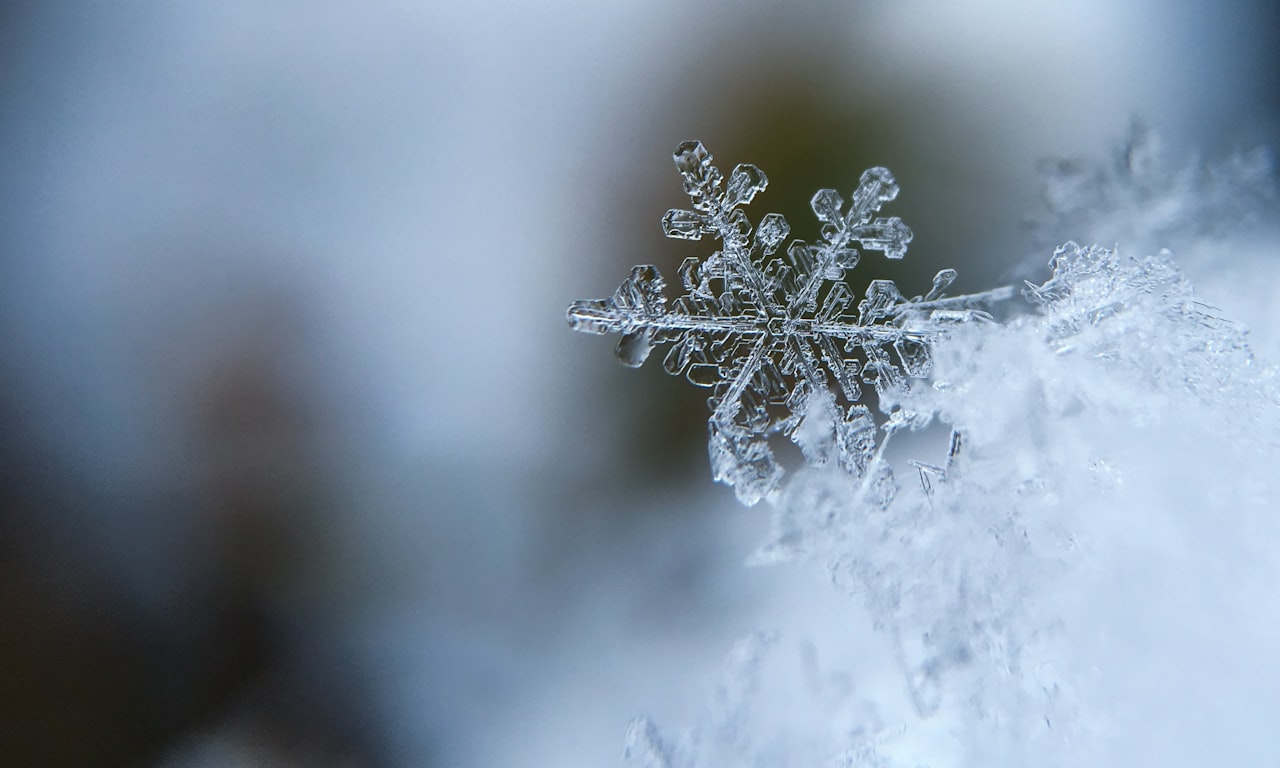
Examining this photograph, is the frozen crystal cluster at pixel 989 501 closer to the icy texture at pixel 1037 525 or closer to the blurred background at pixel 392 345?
the icy texture at pixel 1037 525

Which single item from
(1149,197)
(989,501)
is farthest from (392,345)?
(1149,197)

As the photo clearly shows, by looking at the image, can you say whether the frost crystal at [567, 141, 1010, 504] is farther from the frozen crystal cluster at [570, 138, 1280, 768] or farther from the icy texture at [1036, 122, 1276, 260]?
the icy texture at [1036, 122, 1276, 260]

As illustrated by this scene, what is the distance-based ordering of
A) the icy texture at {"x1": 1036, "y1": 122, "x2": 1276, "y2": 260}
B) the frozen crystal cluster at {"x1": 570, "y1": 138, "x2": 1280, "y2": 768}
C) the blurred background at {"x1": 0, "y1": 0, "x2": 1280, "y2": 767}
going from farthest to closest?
the icy texture at {"x1": 1036, "y1": 122, "x2": 1276, "y2": 260}
the blurred background at {"x1": 0, "y1": 0, "x2": 1280, "y2": 767}
the frozen crystal cluster at {"x1": 570, "y1": 138, "x2": 1280, "y2": 768}

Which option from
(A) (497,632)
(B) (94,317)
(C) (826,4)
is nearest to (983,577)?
(A) (497,632)

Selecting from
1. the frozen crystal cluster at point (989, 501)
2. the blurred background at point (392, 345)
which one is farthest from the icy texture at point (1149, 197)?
the frozen crystal cluster at point (989, 501)

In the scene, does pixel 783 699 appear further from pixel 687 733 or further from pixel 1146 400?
pixel 1146 400

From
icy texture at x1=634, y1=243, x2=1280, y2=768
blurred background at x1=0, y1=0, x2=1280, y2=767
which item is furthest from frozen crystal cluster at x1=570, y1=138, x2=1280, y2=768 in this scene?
blurred background at x1=0, y1=0, x2=1280, y2=767

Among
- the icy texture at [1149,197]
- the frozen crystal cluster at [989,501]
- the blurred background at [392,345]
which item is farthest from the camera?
the icy texture at [1149,197]
